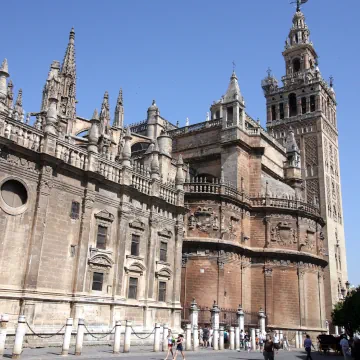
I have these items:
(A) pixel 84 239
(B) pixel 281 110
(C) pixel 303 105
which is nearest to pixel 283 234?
(A) pixel 84 239

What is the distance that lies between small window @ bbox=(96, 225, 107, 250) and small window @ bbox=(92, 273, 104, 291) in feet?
4.06

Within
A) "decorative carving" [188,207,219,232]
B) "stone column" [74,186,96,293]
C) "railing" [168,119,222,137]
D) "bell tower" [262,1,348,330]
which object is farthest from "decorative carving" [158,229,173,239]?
"bell tower" [262,1,348,330]

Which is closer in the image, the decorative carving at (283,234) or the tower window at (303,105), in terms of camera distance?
the decorative carving at (283,234)

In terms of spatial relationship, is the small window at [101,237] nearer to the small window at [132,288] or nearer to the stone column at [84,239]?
the stone column at [84,239]

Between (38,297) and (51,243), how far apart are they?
2.21 m

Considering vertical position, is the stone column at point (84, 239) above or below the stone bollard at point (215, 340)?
above

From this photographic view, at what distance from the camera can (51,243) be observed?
18219 mm

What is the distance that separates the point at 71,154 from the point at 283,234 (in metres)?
20.4

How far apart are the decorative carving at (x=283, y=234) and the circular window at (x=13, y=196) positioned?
21699mm

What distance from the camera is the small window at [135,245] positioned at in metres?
22.3

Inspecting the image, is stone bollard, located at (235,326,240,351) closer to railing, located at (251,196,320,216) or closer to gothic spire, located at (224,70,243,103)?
railing, located at (251,196,320,216)

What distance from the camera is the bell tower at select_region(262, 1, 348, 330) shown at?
52.4m

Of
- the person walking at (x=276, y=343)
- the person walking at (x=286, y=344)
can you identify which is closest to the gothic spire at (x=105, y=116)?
the person walking at (x=276, y=343)

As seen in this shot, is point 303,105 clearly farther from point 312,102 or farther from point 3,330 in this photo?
point 3,330
